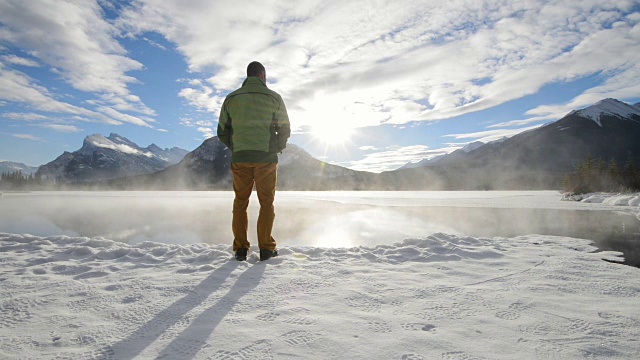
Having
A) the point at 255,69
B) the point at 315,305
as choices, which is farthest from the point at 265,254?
the point at 255,69

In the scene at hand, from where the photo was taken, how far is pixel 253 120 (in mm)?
4457

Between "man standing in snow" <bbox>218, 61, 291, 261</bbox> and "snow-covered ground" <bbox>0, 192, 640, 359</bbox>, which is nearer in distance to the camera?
"snow-covered ground" <bbox>0, 192, 640, 359</bbox>

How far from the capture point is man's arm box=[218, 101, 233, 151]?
4641 mm

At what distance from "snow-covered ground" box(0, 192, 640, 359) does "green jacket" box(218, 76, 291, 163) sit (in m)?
1.52

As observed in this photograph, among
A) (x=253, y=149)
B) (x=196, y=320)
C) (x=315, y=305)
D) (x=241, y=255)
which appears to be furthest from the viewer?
(x=253, y=149)

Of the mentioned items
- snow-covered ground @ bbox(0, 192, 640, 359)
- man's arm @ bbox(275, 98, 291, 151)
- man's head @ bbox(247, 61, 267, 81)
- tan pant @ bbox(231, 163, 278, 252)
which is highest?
man's head @ bbox(247, 61, 267, 81)

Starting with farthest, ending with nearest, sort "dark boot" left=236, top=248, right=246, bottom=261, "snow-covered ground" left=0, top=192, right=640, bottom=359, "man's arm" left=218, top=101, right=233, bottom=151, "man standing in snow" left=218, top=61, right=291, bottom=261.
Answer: "man's arm" left=218, top=101, right=233, bottom=151
"man standing in snow" left=218, top=61, right=291, bottom=261
"dark boot" left=236, top=248, right=246, bottom=261
"snow-covered ground" left=0, top=192, right=640, bottom=359

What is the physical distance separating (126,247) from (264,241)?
2.08 meters

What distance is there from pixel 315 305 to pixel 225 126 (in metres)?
3.17

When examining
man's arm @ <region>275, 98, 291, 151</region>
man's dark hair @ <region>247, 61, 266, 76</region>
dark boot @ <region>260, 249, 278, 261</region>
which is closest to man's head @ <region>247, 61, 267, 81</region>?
man's dark hair @ <region>247, 61, 266, 76</region>

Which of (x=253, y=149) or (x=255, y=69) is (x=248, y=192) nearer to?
(x=253, y=149)

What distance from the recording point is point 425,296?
9.11 ft

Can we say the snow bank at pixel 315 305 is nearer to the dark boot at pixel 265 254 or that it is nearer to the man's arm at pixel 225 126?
the dark boot at pixel 265 254

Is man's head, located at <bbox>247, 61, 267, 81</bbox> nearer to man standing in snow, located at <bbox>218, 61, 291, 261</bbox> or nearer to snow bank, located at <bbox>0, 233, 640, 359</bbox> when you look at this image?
man standing in snow, located at <bbox>218, 61, 291, 261</bbox>
